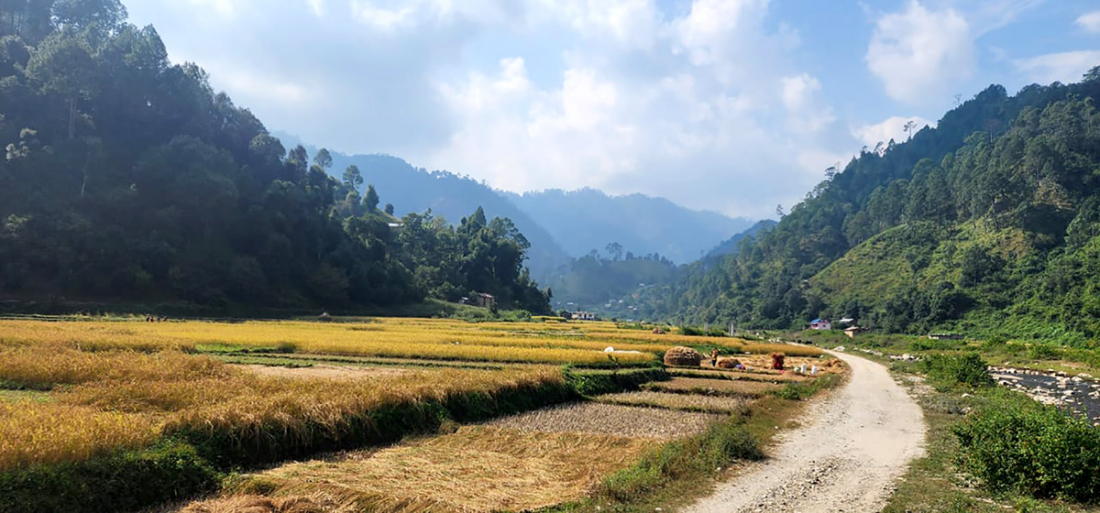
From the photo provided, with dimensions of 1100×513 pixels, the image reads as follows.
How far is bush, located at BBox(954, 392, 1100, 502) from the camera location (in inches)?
332

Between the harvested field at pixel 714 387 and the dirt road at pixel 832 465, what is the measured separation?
8.28 ft

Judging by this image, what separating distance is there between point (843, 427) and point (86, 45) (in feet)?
234

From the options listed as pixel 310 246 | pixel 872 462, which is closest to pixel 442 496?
pixel 872 462

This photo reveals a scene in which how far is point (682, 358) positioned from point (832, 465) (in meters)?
18.1

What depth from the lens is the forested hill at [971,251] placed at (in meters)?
57.5

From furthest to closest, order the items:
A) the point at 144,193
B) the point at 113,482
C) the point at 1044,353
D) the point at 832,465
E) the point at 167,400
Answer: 1. the point at 144,193
2. the point at 1044,353
3. the point at 832,465
4. the point at 167,400
5. the point at 113,482

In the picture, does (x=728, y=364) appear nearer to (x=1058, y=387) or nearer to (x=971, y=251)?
(x=1058, y=387)

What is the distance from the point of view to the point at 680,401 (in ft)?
61.1

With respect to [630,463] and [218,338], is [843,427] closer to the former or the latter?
[630,463]

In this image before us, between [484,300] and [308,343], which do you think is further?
[484,300]

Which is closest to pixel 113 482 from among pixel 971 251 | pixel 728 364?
pixel 728 364

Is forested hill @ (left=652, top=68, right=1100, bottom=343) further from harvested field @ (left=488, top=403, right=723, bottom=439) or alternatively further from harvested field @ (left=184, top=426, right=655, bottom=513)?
harvested field @ (left=184, top=426, right=655, bottom=513)

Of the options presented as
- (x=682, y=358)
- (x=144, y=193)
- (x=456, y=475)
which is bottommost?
(x=456, y=475)

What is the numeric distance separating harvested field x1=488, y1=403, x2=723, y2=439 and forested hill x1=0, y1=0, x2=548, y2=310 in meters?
44.4
